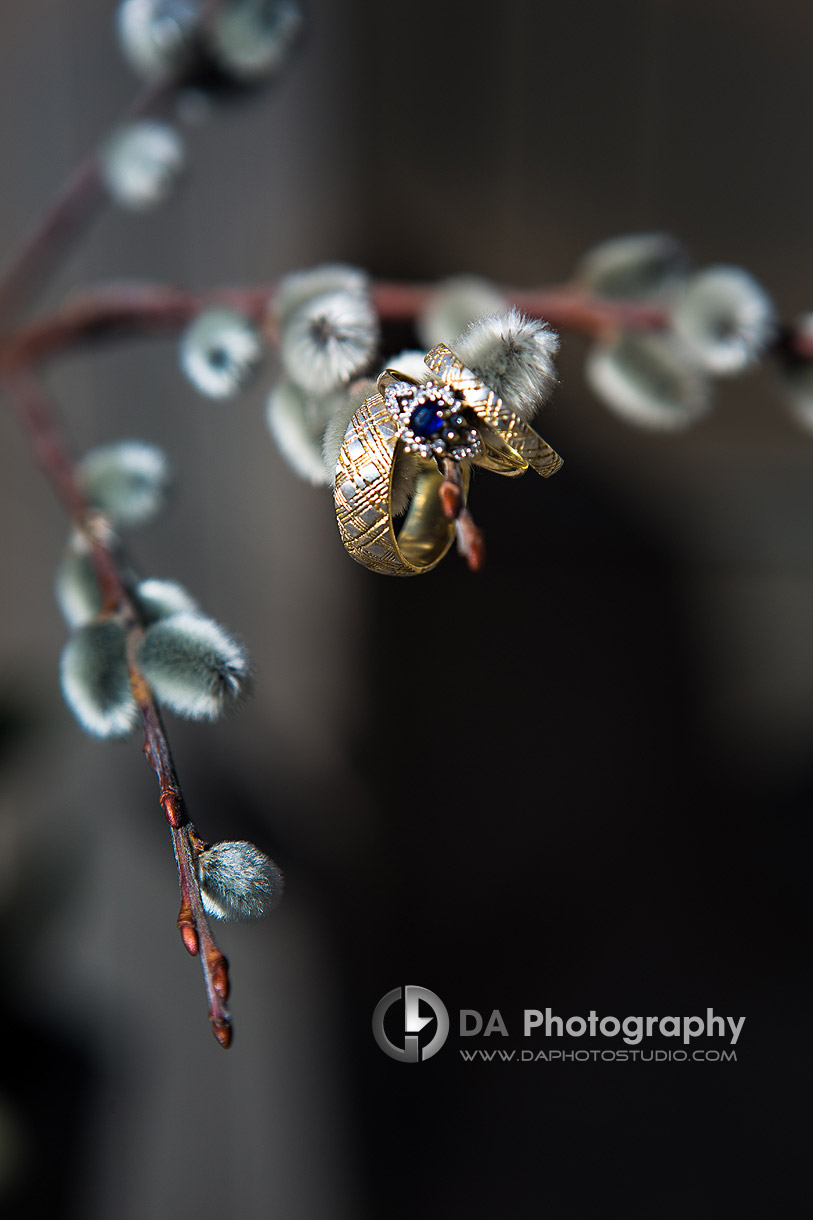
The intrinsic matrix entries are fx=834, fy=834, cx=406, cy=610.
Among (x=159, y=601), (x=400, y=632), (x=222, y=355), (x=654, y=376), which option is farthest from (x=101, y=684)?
(x=400, y=632)

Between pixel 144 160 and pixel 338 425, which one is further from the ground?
pixel 144 160

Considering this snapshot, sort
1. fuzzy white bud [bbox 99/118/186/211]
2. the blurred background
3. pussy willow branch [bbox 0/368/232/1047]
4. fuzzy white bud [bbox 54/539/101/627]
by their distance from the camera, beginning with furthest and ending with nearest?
the blurred background < fuzzy white bud [bbox 99/118/186/211] < fuzzy white bud [bbox 54/539/101/627] < pussy willow branch [bbox 0/368/232/1047]

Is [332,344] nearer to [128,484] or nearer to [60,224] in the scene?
[128,484]

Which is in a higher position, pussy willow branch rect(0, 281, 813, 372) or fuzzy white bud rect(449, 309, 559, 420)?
pussy willow branch rect(0, 281, 813, 372)

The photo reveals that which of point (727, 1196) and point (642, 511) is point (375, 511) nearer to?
point (727, 1196)

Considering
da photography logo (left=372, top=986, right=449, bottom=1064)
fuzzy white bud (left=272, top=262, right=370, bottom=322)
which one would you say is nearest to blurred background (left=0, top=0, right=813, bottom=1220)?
da photography logo (left=372, top=986, right=449, bottom=1064)

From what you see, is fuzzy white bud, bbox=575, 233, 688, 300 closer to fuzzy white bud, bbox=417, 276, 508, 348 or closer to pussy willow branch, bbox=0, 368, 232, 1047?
fuzzy white bud, bbox=417, 276, 508, 348
